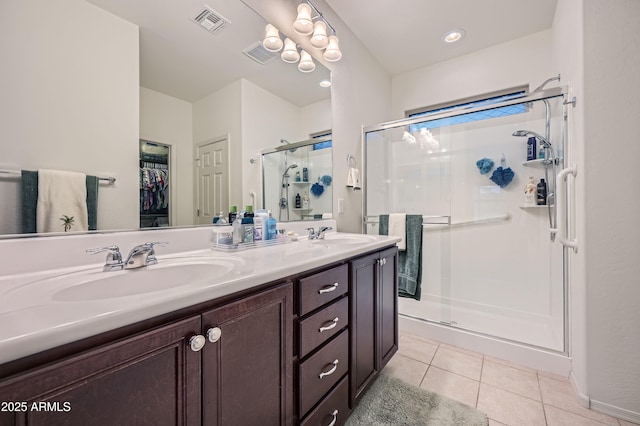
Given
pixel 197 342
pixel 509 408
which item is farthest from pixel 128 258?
pixel 509 408

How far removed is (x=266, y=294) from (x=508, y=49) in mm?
3116

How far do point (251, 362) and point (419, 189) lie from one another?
230 cm

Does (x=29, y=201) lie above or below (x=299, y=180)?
below

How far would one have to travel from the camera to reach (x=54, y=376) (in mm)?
405

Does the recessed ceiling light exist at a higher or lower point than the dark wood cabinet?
higher

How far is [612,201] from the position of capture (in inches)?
50.0

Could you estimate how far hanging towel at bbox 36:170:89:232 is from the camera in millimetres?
814

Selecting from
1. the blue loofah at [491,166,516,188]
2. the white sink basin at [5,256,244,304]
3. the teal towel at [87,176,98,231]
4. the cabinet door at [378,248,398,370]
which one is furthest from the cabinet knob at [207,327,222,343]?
the blue loofah at [491,166,516,188]

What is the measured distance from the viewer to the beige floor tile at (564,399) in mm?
1284

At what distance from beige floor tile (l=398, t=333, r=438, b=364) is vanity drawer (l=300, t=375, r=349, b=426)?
0.88 m

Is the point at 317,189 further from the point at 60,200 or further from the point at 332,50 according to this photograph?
the point at 60,200

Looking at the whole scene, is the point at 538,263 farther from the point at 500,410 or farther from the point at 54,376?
the point at 54,376

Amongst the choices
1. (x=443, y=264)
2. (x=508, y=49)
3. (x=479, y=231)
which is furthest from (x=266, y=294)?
(x=508, y=49)

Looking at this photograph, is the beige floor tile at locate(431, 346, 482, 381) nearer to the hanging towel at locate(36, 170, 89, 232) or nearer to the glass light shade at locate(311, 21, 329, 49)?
the hanging towel at locate(36, 170, 89, 232)
